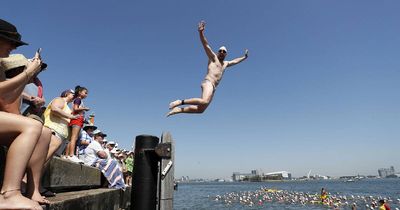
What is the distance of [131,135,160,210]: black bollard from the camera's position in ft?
13.5

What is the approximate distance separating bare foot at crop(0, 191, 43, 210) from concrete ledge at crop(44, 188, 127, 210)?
0.83 metres

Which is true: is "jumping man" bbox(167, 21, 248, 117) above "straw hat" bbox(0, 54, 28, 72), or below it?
above

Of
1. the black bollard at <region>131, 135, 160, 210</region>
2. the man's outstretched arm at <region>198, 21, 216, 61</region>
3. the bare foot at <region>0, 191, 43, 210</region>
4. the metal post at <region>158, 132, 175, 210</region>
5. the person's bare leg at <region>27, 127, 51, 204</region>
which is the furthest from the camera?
the man's outstretched arm at <region>198, 21, 216, 61</region>

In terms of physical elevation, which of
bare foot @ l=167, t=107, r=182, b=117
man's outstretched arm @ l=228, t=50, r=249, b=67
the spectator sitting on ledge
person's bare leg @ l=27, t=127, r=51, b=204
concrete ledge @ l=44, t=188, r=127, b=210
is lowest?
concrete ledge @ l=44, t=188, r=127, b=210

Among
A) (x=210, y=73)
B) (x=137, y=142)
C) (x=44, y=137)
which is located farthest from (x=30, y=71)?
(x=210, y=73)

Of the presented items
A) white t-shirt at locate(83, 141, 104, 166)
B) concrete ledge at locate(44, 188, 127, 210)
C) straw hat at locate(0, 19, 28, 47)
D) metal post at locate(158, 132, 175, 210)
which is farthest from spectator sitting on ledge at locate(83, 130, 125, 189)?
straw hat at locate(0, 19, 28, 47)

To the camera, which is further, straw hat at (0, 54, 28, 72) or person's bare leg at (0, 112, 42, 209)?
straw hat at (0, 54, 28, 72)

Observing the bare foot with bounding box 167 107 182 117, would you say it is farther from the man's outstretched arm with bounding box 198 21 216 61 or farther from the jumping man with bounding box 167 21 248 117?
the man's outstretched arm with bounding box 198 21 216 61

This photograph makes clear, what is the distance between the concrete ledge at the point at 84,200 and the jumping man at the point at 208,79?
2613mm

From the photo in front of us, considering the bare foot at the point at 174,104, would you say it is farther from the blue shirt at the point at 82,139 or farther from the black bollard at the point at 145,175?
the black bollard at the point at 145,175

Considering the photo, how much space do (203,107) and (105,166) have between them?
12.6 ft

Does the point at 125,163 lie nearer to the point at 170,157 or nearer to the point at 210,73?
the point at 210,73

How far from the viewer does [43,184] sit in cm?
480

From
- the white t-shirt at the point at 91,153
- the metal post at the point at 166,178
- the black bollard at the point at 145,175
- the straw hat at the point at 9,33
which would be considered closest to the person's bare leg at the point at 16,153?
the straw hat at the point at 9,33
